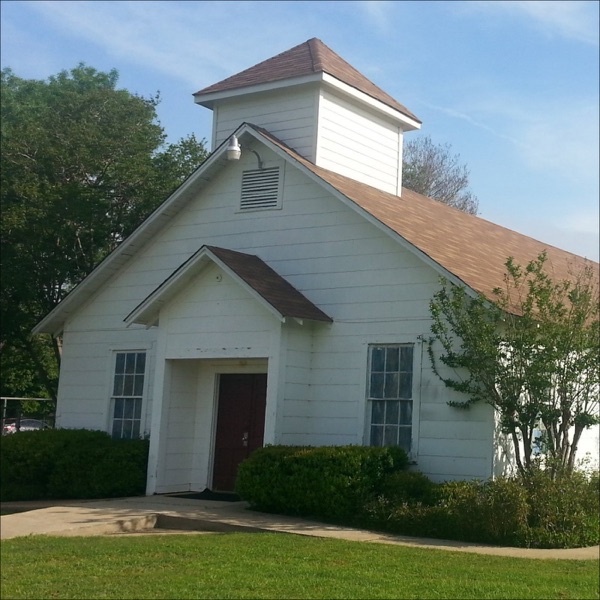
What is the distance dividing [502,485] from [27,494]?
9125mm

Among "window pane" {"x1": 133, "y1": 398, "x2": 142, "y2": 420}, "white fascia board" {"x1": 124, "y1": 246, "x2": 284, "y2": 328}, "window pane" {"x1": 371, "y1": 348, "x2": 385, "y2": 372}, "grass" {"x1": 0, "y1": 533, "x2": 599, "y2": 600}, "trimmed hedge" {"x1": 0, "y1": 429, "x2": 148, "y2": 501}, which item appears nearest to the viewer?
"grass" {"x1": 0, "y1": 533, "x2": 599, "y2": 600}

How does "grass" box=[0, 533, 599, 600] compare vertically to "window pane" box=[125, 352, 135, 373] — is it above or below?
below

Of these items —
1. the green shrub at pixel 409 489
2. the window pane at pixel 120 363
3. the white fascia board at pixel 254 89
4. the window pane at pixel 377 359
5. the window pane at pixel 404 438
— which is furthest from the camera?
the window pane at pixel 120 363

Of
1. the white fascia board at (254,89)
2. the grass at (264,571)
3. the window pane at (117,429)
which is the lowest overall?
the grass at (264,571)

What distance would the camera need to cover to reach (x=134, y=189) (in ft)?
87.0

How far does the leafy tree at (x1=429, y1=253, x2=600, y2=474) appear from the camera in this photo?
46.8 feet

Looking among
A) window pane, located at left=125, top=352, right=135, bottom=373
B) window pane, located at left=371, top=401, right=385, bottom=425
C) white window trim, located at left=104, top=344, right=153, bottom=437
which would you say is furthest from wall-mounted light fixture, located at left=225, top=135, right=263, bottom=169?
window pane, located at left=371, top=401, right=385, bottom=425

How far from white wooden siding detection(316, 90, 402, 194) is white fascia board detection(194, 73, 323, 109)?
0.45 metres

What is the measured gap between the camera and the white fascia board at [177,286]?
16453mm

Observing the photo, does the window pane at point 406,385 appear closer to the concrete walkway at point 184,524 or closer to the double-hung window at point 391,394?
the double-hung window at point 391,394

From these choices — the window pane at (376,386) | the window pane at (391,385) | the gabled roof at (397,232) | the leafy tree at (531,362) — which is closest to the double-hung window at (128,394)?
the gabled roof at (397,232)

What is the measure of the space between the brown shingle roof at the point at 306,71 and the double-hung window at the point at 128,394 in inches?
228

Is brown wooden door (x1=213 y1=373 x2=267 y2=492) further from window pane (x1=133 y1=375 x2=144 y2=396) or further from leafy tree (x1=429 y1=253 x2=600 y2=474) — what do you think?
leafy tree (x1=429 y1=253 x2=600 y2=474)

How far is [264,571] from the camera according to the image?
10.0m
